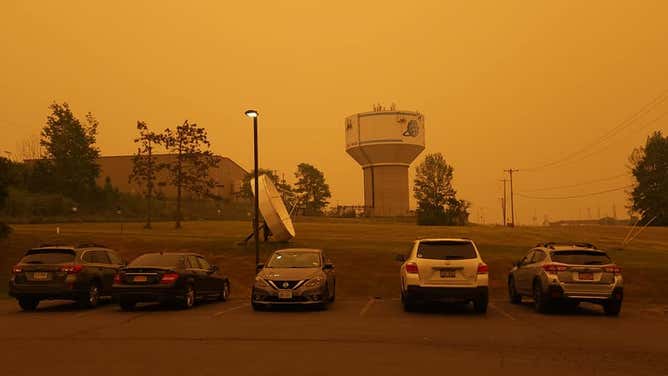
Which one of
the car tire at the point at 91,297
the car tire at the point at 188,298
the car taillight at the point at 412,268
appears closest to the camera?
the car taillight at the point at 412,268

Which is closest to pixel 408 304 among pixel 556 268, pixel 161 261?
pixel 556 268

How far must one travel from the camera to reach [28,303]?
1805 cm

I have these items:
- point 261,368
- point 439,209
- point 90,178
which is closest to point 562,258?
point 261,368

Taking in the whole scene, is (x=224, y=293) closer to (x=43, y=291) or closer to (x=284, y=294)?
(x=284, y=294)

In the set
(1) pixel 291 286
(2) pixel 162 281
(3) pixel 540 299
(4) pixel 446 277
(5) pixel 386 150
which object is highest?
(5) pixel 386 150

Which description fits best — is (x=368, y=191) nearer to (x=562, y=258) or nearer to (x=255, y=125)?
(x=255, y=125)

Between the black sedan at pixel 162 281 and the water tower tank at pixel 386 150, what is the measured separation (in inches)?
3461

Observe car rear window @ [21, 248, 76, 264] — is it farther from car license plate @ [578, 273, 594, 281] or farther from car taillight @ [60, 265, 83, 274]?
car license plate @ [578, 273, 594, 281]

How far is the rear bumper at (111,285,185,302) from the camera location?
→ 17.0 meters

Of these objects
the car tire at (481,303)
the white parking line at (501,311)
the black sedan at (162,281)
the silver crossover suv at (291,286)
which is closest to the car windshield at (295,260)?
the silver crossover suv at (291,286)

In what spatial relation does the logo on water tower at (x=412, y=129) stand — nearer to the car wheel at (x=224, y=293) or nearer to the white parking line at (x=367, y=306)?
the white parking line at (x=367, y=306)

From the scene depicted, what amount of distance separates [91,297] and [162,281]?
241cm

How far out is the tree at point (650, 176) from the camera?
107 meters

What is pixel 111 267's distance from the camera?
64.7 feet
